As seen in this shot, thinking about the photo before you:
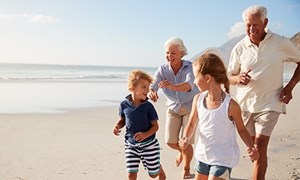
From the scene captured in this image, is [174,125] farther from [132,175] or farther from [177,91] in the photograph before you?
[132,175]

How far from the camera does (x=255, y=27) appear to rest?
4125 mm

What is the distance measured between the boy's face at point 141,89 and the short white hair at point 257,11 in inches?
51.7

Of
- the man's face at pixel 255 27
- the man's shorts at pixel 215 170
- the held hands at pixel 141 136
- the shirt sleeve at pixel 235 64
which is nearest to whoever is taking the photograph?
the man's shorts at pixel 215 170

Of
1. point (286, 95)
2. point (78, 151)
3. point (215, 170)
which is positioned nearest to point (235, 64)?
point (286, 95)

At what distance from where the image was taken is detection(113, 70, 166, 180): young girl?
13.2ft

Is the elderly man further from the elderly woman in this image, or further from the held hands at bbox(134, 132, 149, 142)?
the held hands at bbox(134, 132, 149, 142)

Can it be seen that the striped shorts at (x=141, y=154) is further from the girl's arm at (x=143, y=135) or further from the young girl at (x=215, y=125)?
the young girl at (x=215, y=125)

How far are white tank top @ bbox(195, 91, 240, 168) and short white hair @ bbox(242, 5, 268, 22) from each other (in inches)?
49.3

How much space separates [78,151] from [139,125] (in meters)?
2.53

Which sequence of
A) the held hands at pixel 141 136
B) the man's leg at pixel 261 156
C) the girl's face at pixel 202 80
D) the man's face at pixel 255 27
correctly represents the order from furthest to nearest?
the man's leg at pixel 261 156 < the man's face at pixel 255 27 < the held hands at pixel 141 136 < the girl's face at pixel 202 80

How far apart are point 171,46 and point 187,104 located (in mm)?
801

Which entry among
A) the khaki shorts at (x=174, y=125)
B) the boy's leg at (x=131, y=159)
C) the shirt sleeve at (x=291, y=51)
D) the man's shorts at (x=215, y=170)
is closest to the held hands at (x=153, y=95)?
the boy's leg at (x=131, y=159)

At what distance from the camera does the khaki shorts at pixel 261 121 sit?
423 cm

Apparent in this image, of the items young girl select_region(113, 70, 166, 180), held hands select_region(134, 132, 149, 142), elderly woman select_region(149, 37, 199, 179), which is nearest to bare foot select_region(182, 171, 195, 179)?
elderly woman select_region(149, 37, 199, 179)
